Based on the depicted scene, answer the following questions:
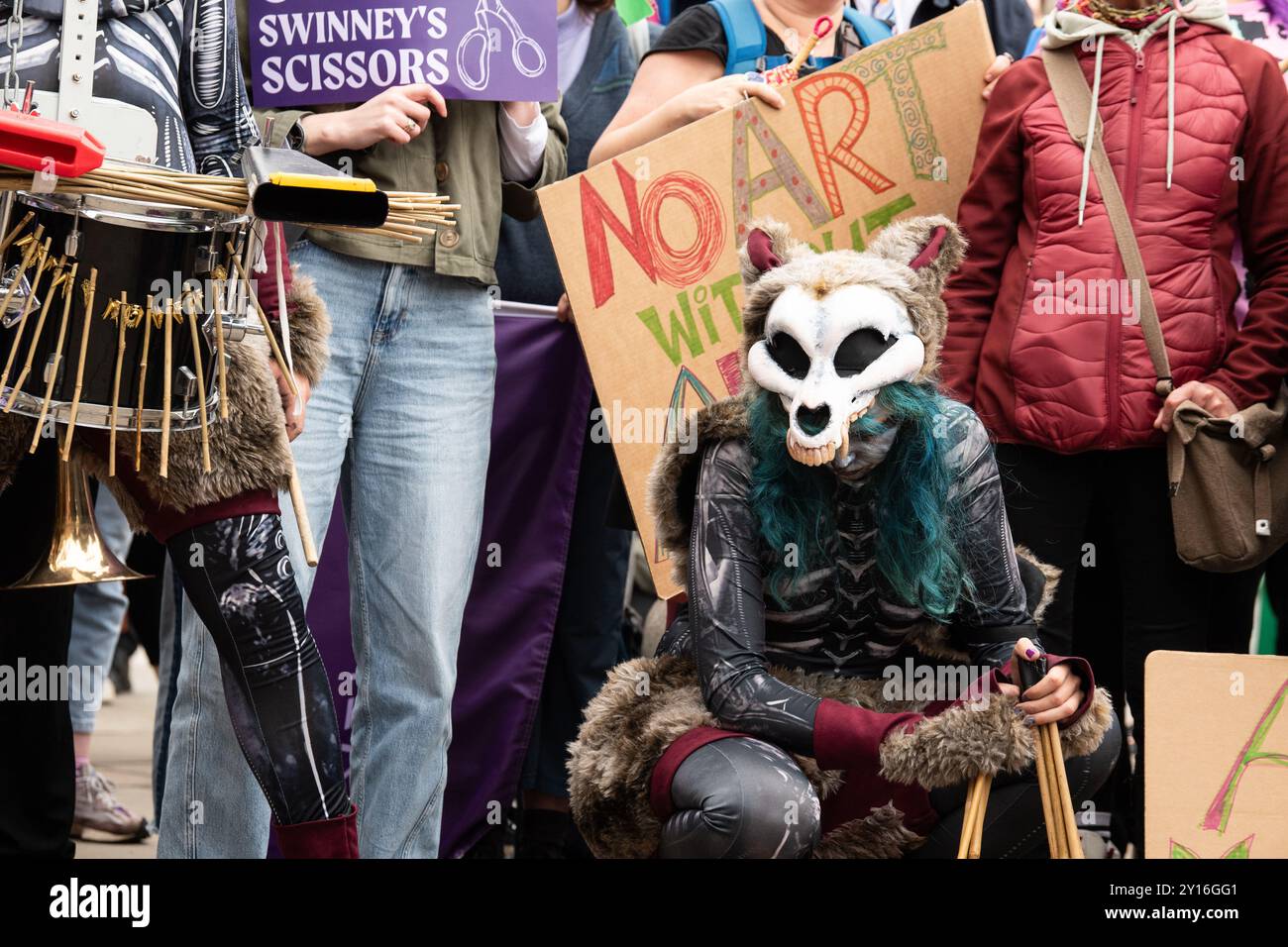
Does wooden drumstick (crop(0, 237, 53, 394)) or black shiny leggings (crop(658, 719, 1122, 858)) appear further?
black shiny leggings (crop(658, 719, 1122, 858))

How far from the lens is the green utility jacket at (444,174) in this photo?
346 cm

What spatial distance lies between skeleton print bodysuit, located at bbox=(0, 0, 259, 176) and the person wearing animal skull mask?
3.26 ft

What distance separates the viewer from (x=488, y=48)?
3.59 meters

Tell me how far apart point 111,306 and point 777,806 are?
1376 millimetres

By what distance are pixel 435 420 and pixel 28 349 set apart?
107 centimetres

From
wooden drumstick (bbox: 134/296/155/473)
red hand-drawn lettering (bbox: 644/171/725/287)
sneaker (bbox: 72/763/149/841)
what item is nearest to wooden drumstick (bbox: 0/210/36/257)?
wooden drumstick (bbox: 134/296/155/473)

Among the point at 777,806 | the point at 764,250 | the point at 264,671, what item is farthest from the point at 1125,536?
the point at 264,671

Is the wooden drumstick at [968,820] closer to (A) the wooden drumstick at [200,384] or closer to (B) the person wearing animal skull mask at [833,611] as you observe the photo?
(B) the person wearing animal skull mask at [833,611]

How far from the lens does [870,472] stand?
3107 mm

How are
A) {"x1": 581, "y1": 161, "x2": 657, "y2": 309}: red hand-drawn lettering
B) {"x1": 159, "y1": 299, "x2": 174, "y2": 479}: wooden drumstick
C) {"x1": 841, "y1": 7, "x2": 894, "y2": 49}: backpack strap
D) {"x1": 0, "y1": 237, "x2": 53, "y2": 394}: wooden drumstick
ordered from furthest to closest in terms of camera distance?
{"x1": 841, "y1": 7, "x2": 894, "y2": 49}: backpack strap < {"x1": 581, "y1": 161, "x2": 657, "y2": 309}: red hand-drawn lettering < {"x1": 159, "y1": 299, "x2": 174, "y2": 479}: wooden drumstick < {"x1": 0, "y1": 237, "x2": 53, "y2": 394}: wooden drumstick

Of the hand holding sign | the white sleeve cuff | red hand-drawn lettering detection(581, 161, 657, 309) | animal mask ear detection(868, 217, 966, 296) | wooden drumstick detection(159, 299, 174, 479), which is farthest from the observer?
red hand-drawn lettering detection(581, 161, 657, 309)

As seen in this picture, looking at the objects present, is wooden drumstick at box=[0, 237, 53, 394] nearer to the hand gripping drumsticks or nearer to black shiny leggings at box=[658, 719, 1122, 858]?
black shiny leggings at box=[658, 719, 1122, 858]

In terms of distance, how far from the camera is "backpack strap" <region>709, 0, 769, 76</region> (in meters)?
3.99
